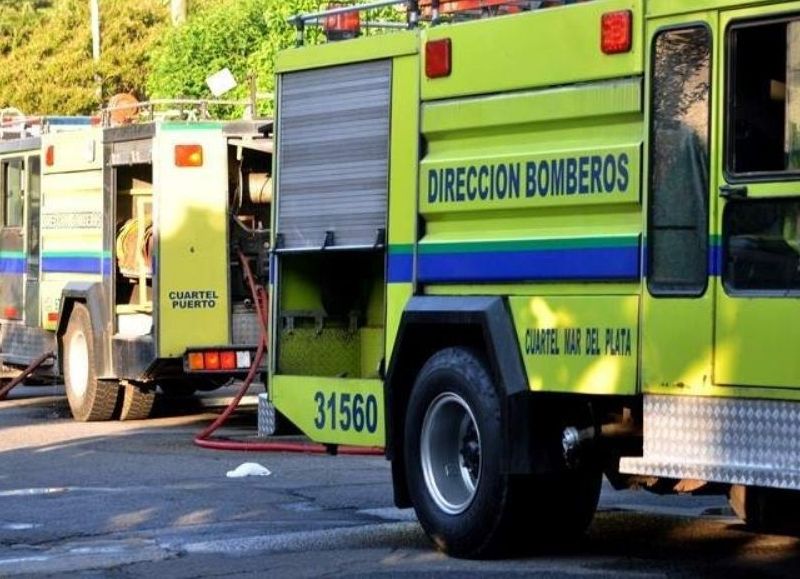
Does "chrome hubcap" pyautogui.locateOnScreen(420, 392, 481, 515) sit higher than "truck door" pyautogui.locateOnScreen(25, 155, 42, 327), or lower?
lower

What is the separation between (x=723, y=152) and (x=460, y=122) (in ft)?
6.23

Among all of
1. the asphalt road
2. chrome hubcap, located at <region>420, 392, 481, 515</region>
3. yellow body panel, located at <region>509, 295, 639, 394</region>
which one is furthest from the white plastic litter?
yellow body panel, located at <region>509, 295, 639, 394</region>

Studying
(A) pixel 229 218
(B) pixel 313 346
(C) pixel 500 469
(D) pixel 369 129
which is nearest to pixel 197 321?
(A) pixel 229 218

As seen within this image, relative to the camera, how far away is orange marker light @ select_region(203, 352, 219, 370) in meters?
16.9

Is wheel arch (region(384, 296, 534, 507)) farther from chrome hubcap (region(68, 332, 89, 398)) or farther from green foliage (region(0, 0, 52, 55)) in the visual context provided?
green foliage (region(0, 0, 52, 55))

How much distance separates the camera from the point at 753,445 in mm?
8258

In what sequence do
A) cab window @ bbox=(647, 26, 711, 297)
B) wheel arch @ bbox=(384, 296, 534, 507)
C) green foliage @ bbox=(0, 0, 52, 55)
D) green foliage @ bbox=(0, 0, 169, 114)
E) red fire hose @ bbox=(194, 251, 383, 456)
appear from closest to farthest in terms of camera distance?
cab window @ bbox=(647, 26, 711, 297), wheel arch @ bbox=(384, 296, 534, 507), red fire hose @ bbox=(194, 251, 383, 456), green foliage @ bbox=(0, 0, 169, 114), green foliage @ bbox=(0, 0, 52, 55)

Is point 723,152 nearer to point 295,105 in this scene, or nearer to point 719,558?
point 719,558

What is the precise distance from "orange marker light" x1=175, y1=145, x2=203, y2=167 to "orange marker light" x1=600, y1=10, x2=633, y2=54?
27.1 feet

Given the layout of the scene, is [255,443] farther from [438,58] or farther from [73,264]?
[438,58]

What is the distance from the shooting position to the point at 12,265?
20375 millimetres

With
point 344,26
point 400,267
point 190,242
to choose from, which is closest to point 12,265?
point 190,242

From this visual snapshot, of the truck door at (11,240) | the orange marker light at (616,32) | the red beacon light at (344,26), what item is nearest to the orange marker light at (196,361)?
the truck door at (11,240)

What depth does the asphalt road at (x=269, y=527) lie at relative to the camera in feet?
31.8
